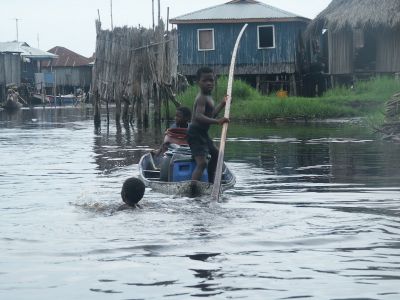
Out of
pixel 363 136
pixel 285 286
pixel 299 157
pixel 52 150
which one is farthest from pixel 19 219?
pixel 363 136

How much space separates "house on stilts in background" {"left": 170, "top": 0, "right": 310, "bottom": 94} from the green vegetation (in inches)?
249

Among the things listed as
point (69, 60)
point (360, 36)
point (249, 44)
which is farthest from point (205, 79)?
point (69, 60)

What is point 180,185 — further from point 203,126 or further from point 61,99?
point 61,99

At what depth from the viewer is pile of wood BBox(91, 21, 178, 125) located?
99.1 feet

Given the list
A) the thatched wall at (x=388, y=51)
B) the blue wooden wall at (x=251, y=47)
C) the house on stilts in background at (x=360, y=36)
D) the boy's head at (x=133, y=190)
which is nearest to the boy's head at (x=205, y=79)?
the boy's head at (x=133, y=190)

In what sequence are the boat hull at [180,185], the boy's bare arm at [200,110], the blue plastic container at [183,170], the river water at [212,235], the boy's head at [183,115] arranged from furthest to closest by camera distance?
the boy's head at [183,115] < the blue plastic container at [183,170] < the boy's bare arm at [200,110] < the boat hull at [180,185] < the river water at [212,235]

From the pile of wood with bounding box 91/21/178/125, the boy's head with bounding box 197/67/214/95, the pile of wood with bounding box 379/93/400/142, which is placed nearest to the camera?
the boy's head with bounding box 197/67/214/95

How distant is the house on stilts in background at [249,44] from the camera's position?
39.2 metres

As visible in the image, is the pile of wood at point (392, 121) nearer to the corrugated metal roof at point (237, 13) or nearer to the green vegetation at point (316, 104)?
the green vegetation at point (316, 104)

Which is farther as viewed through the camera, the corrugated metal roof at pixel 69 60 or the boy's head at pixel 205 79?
the corrugated metal roof at pixel 69 60

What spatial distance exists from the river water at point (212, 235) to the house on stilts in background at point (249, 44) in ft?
70.1

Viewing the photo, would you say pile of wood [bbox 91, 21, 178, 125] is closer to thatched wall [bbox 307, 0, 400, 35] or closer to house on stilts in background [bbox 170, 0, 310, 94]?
thatched wall [bbox 307, 0, 400, 35]

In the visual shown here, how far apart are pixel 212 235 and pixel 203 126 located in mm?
3352

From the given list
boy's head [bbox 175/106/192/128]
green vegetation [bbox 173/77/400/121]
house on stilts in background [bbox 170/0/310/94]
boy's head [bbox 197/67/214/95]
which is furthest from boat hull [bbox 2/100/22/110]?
boy's head [bbox 197/67/214/95]
